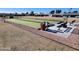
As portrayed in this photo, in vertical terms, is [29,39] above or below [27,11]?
below

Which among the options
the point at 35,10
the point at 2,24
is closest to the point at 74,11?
the point at 35,10

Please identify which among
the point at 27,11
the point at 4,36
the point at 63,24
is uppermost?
the point at 27,11

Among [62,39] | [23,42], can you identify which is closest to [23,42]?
[23,42]

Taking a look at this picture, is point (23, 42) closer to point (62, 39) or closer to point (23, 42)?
point (23, 42)

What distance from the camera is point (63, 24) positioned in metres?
1.94

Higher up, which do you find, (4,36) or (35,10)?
(35,10)

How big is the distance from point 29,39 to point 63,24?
0.45 meters
